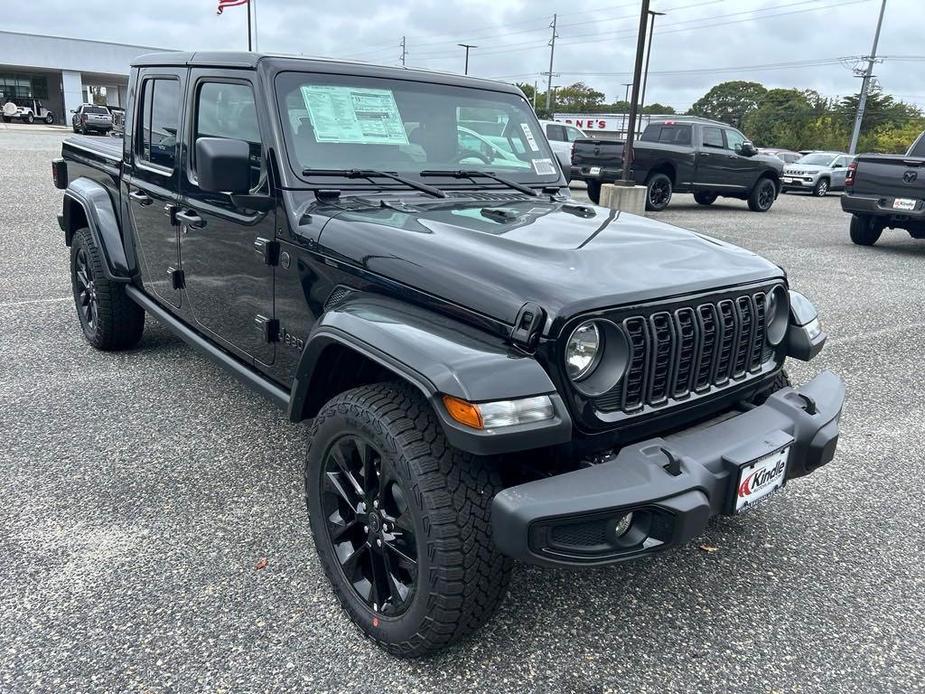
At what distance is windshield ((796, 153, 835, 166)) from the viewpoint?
23.2 m

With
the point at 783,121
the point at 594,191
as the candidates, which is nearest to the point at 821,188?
A: the point at 594,191

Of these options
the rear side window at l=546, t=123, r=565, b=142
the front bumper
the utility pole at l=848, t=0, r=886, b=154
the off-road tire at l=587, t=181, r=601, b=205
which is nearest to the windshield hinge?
the front bumper

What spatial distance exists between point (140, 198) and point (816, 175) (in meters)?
22.4

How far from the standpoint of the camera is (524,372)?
199cm

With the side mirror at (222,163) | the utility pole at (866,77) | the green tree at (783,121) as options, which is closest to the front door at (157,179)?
the side mirror at (222,163)

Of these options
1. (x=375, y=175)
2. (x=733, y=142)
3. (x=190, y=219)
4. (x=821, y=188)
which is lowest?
(x=821, y=188)

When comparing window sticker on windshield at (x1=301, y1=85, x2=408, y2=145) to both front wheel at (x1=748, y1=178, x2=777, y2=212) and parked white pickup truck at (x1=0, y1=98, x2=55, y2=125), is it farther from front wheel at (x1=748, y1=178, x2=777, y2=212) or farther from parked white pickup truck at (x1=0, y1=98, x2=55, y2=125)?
parked white pickup truck at (x1=0, y1=98, x2=55, y2=125)

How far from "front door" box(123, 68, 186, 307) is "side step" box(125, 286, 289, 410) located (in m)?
0.09

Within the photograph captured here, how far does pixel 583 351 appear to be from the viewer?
212 cm

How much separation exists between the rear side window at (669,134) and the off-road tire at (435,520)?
552 inches

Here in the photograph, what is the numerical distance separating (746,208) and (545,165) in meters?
14.9

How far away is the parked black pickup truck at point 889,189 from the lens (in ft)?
32.3

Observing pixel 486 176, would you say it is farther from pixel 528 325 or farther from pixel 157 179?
pixel 157 179

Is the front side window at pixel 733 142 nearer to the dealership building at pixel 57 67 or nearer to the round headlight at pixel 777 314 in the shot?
the round headlight at pixel 777 314
